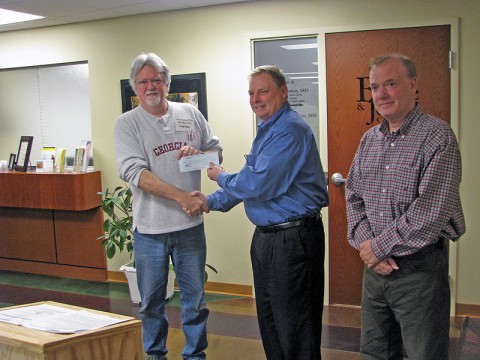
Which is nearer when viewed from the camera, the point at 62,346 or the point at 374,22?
the point at 62,346

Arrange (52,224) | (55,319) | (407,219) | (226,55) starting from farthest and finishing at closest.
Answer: (52,224) < (226,55) < (407,219) < (55,319)

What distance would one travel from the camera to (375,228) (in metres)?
1.84

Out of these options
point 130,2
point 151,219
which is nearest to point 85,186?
point 130,2

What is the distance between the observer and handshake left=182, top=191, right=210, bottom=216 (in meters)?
2.46

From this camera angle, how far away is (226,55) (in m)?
3.84

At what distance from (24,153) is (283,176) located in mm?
3454

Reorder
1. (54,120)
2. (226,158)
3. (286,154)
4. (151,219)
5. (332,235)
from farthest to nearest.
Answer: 1. (54,120)
2. (226,158)
3. (332,235)
4. (151,219)
5. (286,154)

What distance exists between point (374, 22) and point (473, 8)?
0.62 metres

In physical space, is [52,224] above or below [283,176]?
below

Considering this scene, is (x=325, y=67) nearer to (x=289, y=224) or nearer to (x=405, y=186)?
(x=289, y=224)

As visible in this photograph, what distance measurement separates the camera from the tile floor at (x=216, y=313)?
9.87 ft

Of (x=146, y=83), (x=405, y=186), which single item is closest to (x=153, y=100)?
(x=146, y=83)

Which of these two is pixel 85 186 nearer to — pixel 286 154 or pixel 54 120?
pixel 54 120

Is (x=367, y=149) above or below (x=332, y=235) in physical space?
above
